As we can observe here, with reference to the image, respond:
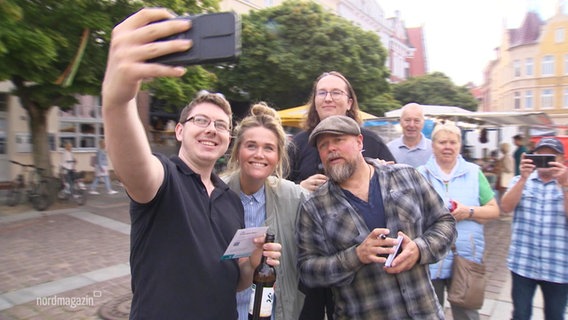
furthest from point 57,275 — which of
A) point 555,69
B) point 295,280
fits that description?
point 555,69

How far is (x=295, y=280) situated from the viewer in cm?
238

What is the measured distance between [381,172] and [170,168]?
4.01 ft

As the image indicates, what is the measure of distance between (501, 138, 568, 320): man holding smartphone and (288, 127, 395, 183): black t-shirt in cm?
120

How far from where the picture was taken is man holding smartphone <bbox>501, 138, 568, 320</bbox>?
120 inches

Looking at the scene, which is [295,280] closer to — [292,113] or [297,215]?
[297,215]

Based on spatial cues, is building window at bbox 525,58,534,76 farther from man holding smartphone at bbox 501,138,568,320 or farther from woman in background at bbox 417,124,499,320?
woman in background at bbox 417,124,499,320

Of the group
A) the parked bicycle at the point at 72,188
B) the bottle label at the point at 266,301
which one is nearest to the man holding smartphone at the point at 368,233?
the bottle label at the point at 266,301

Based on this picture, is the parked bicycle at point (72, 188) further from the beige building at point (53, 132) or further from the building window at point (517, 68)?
the building window at point (517, 68)

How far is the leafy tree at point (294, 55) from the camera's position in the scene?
16.8 meters

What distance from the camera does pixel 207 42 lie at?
0.95 meters

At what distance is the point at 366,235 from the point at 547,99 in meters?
53.5

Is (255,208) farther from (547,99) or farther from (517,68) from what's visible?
(517,68)

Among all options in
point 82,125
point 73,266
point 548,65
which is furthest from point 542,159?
point 548,65

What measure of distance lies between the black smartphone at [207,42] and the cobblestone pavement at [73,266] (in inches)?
158
